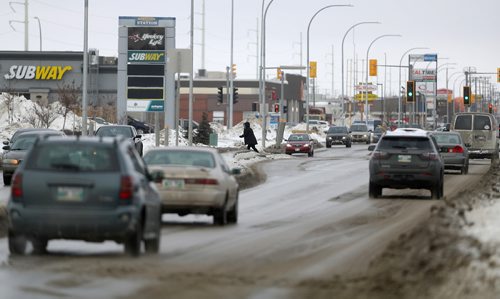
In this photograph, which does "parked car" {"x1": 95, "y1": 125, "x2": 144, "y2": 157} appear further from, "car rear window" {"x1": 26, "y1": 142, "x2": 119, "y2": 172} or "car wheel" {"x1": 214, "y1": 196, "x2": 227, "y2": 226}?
"car rear window" {"x1": 26, "y1": 142, "x2": 119, "y2": 172}

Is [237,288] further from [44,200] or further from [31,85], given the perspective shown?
[31,85]

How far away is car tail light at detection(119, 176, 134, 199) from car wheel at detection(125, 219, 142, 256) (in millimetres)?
369

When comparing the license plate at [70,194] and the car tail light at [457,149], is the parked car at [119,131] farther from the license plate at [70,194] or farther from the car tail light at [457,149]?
the license plate at [70,194]

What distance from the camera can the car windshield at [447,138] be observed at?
45.4 m

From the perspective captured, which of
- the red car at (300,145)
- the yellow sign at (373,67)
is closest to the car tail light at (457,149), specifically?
the red car at (300,145)

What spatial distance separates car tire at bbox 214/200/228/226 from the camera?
21.7 meters

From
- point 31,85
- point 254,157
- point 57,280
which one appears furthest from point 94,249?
point 31,85

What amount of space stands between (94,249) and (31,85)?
317 feet

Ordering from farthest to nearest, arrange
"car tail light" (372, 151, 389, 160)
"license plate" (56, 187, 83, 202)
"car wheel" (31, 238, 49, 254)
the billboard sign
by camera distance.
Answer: the billboard sign → "car tail light" (372, 151, 389, 160) → "car wheel" (31, 238, 49, 254) → "license plate" (56, 187, 83, 202)

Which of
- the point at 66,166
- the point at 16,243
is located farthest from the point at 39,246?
the point at 66,166

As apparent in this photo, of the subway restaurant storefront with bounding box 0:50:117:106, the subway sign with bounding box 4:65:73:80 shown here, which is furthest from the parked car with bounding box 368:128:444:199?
the subway sign with bounding box 4:65:73:80

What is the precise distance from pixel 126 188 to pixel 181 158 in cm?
708

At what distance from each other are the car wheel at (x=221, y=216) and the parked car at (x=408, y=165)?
963cm

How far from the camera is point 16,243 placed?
51.2 feet
